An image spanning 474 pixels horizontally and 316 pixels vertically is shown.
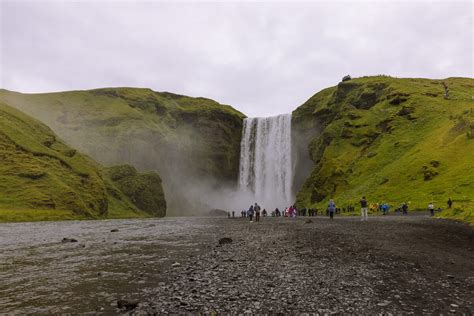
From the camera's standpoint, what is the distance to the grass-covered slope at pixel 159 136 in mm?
129750

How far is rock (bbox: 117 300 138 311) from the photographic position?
32.2 ft

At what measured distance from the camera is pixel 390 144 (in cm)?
7638

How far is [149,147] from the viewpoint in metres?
133

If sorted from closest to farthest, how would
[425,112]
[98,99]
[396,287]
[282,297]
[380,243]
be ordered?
[282,297], [396,287], [380,243], [425,112], [98,99]

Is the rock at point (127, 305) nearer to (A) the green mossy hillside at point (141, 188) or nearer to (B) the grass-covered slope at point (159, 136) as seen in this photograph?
(A) the green mossy hillside at point (141, 188)

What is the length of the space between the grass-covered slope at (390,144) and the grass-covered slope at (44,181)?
49.1 m

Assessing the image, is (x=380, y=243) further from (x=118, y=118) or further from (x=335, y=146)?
(x=118, y=118)

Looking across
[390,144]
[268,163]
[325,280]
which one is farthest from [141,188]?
[325,280]

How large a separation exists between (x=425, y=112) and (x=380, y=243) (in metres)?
71.1

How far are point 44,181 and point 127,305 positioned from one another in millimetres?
77079

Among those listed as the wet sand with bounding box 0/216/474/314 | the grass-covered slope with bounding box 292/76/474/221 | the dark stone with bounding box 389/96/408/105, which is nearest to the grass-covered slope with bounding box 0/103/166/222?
the grass-covered slope with bounding box 292/76/474/221

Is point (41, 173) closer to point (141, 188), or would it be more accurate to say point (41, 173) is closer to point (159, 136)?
point (141, 188)

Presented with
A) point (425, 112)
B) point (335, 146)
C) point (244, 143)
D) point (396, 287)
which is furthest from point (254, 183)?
point (396, 287)

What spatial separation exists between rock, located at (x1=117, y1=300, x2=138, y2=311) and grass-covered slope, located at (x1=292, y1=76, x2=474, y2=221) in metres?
29.2
